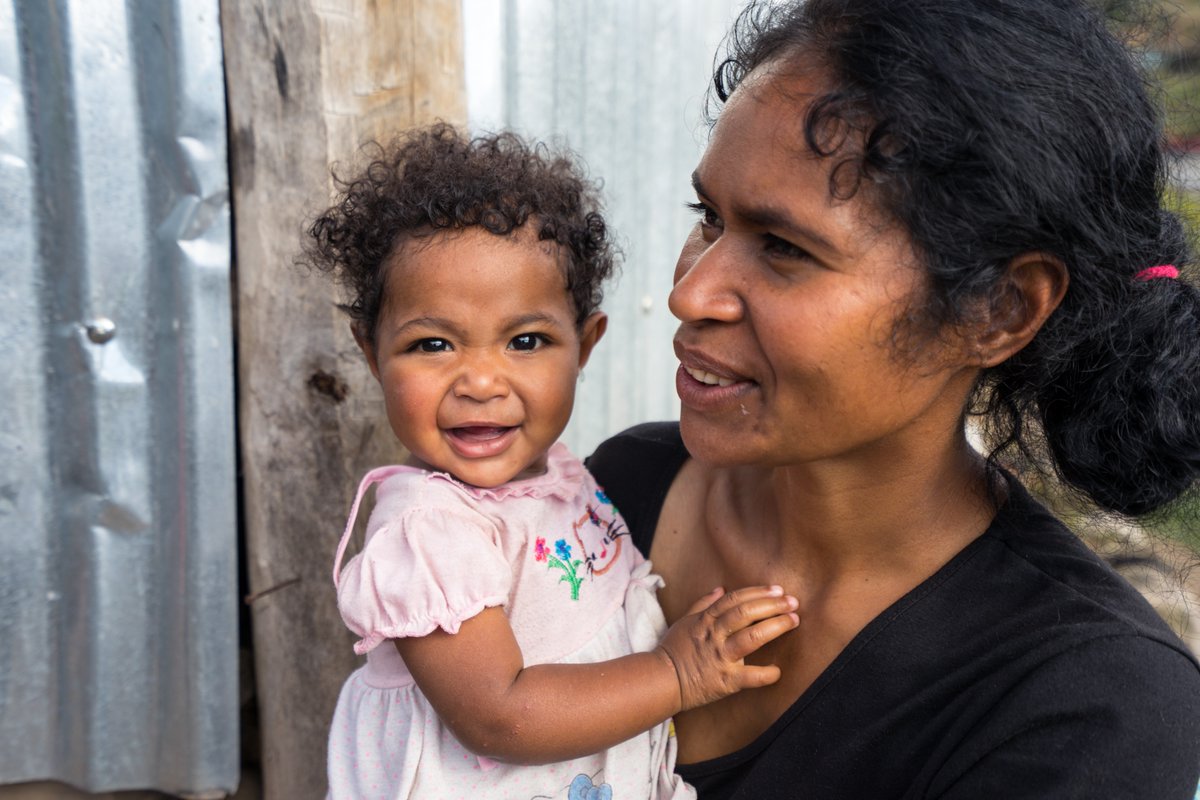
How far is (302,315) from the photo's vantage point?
253cm

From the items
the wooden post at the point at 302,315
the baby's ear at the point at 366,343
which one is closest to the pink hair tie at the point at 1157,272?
the baby's ear at the point at 366,343

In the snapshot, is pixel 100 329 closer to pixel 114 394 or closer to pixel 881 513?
pixel 114 394

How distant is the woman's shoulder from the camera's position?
2096mm

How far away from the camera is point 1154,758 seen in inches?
52.5

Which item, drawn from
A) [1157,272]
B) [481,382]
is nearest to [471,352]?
[481,382]

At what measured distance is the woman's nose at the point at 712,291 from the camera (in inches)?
60.6

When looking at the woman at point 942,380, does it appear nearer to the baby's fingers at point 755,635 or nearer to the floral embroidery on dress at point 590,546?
the baby's fingers at point 755,635

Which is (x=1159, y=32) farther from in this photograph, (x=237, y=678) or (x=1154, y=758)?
(x=237, y=678)

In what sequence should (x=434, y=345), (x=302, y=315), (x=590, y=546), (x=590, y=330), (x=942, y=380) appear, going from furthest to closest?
(x=302, y=315), (x=590, y=330), (x=590, y=546), (x=434, y=345), (x=942, y=380)

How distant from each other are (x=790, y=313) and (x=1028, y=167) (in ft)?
1.25

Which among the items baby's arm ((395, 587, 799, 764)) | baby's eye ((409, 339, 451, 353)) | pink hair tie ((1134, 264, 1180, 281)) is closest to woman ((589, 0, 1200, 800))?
pink hair tie ((1134, 264, 1180, 281))

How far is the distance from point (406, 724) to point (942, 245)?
1.22m

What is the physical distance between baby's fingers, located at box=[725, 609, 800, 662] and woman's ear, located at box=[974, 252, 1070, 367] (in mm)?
554

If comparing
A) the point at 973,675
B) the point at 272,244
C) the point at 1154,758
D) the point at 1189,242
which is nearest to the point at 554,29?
the point at 272,244
